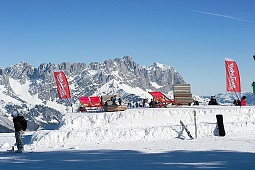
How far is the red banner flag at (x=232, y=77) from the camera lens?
31953 millimetres

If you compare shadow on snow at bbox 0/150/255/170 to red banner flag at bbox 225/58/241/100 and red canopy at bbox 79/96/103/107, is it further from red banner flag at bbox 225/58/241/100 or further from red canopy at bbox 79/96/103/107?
red canopy at bbox 79/96/103/107

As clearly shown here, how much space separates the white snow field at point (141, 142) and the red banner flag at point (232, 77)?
1821mm

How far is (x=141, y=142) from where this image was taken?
78.0 feet

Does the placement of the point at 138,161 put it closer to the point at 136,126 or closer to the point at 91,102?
the point at 136,126

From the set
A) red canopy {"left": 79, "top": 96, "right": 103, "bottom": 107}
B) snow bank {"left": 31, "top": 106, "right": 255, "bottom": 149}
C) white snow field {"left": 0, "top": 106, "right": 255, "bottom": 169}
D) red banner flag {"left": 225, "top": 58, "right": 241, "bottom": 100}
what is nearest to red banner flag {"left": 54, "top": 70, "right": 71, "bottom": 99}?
red canopy {"left": 79, "top": 96, "right": 103, "bottom": 107}

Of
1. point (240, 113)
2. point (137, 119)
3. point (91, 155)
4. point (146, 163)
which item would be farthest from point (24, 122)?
point (240, 113)

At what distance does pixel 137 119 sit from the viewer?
29.5m

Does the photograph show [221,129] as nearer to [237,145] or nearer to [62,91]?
[237,145]

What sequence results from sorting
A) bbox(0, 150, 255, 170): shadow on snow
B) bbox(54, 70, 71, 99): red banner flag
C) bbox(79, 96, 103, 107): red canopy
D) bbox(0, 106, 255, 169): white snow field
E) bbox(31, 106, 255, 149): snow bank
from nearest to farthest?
1. bbox(0, 150, 255, 170): shadow on snow
2. bbox(0, 106, 255, 169): white snow field
3. bbox(31, 106, 255, 149): snow bank
4. bbox(54, 70, 71, 99): red banner flag
5. bbox(79, 96, 103, 107): red canopy

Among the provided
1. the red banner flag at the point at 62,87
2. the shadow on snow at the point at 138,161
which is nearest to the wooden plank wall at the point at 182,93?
the red banner flag at the point at 62,87

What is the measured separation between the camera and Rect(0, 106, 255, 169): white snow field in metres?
13.8

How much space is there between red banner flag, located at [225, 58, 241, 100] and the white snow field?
182 cm

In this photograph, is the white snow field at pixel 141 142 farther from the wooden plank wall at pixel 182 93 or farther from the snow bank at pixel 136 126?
the wooden plank wall at pixel 182 93

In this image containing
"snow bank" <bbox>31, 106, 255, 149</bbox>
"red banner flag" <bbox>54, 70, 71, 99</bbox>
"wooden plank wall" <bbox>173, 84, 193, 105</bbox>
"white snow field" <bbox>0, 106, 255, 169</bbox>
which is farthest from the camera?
"wooden plank wall" <bbox>173, 84, 193, 105</bbox>
